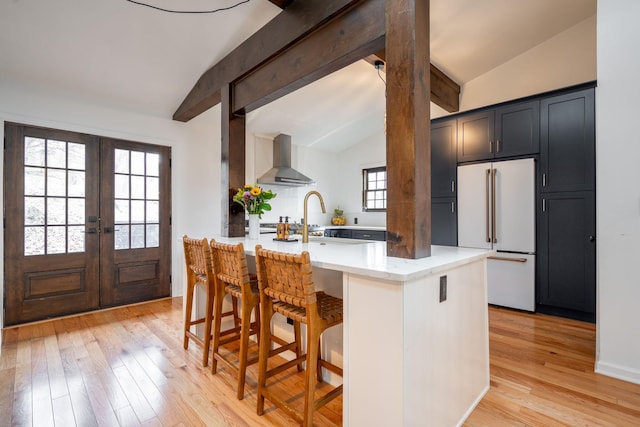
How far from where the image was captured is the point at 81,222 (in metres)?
3.41

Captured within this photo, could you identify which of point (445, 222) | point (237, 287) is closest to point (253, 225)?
point (237, 287)

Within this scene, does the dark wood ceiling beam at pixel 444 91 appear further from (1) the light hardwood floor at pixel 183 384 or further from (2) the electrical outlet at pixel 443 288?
(2) the electrical outlet at pixel 443 288

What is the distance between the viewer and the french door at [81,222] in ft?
10.1

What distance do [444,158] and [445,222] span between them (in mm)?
852

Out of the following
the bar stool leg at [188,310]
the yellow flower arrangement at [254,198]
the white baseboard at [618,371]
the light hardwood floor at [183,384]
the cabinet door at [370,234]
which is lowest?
the light hardwood floor at [183,384]

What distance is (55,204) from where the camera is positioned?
3.25 metres

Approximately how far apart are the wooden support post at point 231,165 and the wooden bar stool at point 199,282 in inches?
21.9

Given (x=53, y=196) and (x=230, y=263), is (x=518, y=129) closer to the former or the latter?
(x=230, y=263)

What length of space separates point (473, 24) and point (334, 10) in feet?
6.04

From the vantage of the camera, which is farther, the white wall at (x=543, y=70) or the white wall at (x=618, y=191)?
the white wall at (x=543, y=70)

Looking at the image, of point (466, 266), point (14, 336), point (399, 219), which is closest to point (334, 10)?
point (399, 219)

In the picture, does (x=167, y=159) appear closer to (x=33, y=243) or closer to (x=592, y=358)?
(x=33, y=243)

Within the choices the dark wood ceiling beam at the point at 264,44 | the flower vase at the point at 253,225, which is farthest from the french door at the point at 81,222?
the flower vase at the point at 253,225

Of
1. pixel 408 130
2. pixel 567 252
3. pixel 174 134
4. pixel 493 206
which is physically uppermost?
pixel 174 134
